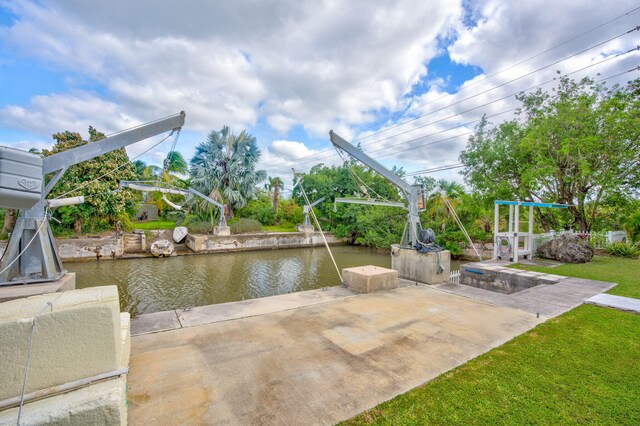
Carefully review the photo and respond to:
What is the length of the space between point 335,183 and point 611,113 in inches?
703

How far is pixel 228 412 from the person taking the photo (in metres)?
2.35

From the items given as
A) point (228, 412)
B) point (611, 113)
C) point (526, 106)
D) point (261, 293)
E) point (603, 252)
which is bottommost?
point (261, 293)

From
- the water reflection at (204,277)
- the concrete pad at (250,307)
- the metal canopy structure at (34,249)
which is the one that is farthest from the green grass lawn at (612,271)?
the metal canopy structure at (34,249)

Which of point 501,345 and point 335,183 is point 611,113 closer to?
point 501,345

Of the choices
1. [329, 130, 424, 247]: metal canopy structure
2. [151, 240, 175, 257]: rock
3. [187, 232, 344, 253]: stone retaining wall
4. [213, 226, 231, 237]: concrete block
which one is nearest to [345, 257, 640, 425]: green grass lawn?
[329, 130, 424, 247]: metal canopy structure

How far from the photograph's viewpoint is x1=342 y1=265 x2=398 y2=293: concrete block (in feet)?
19.5

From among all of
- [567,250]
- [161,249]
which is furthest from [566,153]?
[161,249]

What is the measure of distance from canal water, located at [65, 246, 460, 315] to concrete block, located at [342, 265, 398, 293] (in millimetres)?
3660

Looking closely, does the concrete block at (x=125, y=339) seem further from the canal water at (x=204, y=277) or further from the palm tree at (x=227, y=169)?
the palm tree at (x=227, y=169)

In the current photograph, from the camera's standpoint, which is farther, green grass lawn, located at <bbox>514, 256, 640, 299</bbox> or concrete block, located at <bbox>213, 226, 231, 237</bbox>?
concrete block, located at <bbox>213, 226, 231, 237</bbox>

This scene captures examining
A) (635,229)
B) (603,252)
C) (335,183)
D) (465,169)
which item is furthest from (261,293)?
(335,183)

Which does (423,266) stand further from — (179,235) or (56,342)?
(179,235)

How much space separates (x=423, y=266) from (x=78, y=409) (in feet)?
21.5

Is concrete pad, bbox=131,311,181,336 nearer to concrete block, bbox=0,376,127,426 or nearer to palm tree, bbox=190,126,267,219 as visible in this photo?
concrete block, bbox=0,376,127,426
